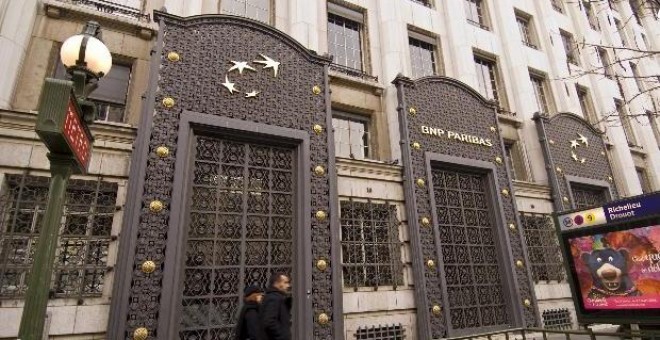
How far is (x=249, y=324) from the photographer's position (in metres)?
4.98

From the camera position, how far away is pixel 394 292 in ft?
31.2

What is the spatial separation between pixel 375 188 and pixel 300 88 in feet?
10.7

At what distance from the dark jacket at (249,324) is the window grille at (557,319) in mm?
10240

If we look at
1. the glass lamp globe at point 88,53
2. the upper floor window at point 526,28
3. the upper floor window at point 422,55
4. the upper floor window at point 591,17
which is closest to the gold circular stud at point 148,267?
the glass lamp globe at point 88,53

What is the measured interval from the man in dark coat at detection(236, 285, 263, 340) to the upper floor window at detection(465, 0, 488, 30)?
48.9 feet

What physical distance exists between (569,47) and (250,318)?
2141cm

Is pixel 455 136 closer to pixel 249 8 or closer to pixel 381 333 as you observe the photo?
pixel 381 333

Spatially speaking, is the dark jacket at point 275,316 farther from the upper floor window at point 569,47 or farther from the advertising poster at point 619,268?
the upper floor window at point 569,47

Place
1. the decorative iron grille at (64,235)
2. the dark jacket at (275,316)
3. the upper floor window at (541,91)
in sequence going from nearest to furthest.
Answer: the dark jacket at (275,316), the decorative iron grille at (64,235), the upper floor window at (541,91)

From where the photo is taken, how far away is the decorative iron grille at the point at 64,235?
6.46 meters

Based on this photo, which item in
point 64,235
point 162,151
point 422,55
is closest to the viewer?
point 64,235

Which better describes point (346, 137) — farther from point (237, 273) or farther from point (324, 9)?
point (237, 273)

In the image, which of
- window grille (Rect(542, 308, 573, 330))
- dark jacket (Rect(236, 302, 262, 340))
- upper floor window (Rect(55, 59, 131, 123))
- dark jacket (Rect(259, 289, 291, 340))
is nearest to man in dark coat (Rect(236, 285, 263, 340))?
dark jacket (Rect(236, 302, 262, 340))

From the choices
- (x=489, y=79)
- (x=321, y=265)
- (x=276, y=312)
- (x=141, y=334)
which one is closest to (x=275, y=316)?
(x=276, y=312)
